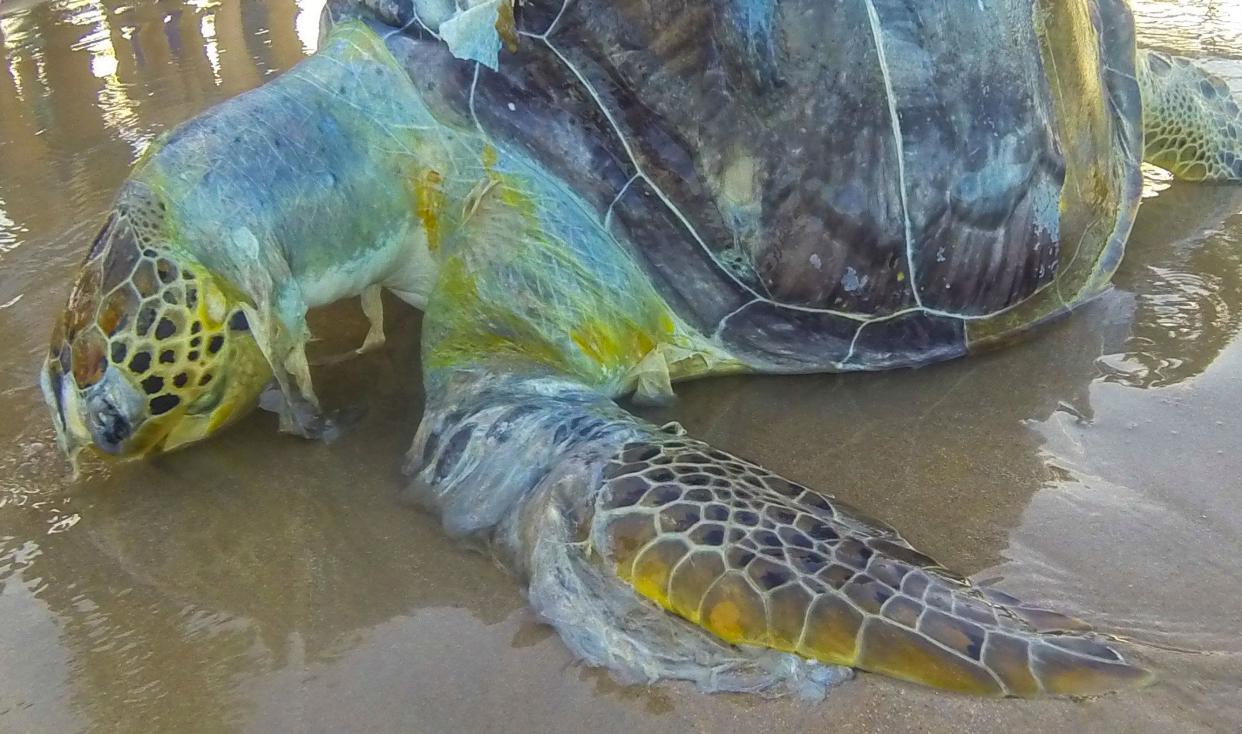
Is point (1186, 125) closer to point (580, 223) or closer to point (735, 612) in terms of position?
point (580, 223)

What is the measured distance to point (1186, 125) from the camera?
8.82 ft

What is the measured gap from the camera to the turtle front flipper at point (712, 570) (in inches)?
40.3

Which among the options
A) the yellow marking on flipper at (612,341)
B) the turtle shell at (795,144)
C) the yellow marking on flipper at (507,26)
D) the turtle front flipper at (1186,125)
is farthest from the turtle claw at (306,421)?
the turtle front flipper at (1186,125)

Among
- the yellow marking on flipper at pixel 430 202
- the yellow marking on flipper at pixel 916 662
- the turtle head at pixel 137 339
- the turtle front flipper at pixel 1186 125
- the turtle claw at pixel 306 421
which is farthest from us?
the turtle front flipper at pixel 1186 125

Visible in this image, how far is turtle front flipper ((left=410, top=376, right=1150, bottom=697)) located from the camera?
1022 mm

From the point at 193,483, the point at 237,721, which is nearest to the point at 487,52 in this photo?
the point at 193,483

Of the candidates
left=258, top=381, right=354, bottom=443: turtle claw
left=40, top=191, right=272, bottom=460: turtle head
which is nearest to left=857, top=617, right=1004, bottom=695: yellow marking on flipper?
left=258, top=381, right=354, bottom=443: turtle claw

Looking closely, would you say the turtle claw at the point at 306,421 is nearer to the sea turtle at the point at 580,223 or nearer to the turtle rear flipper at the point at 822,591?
the sea turtle at the point at 580,223

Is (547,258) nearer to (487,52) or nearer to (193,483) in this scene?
(487,52)

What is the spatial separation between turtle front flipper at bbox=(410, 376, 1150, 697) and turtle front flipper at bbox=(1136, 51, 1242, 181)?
217 cm

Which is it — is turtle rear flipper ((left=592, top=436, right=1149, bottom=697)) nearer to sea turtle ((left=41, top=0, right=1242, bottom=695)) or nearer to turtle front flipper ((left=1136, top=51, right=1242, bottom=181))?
sea turtle ((left=41, top=0, right=1242, bottom=695))

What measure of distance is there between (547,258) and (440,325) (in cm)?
26

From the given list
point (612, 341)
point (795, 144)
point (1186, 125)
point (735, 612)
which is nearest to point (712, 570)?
point (735, 612)

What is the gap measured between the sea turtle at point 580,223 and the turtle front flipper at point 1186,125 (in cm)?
87
